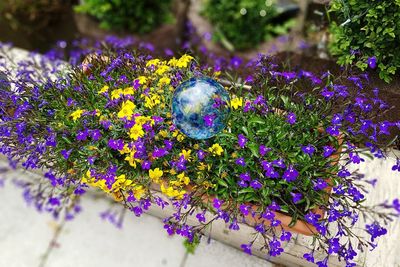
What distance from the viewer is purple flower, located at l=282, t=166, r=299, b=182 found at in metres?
2.28

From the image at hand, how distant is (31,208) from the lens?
11.6 feet

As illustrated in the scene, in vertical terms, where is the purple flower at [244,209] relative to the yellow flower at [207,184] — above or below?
below

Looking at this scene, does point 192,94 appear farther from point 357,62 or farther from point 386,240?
point 386,240

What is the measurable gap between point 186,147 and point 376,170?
141 cm

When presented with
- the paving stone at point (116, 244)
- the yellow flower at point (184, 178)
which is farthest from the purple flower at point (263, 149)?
the paving stone at point (116, 244)

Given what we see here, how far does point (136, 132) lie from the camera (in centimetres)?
241

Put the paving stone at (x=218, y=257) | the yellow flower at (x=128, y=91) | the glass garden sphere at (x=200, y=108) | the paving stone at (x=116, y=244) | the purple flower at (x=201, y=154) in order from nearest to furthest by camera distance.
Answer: the glass garden sphere at (x=200, y=108), the purple flower at (x=201, y=154), the yellow flower at (x=128, y=91), the paving stone at (x=218, y=257), the paving stone at (x=116, y=244)

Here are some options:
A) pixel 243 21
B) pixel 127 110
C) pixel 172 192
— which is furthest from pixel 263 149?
pixel 243 21

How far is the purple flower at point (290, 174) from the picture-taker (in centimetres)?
228

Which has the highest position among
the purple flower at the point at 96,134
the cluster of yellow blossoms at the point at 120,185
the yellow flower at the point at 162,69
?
the yellow flower at the point at 162,69

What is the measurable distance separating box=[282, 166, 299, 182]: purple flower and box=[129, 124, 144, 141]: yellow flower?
2.73 ft

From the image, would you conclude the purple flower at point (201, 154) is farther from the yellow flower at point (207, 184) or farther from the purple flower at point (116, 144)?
the purple flower at point (116, 144)

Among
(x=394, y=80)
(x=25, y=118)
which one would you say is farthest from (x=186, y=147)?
(x=394, y=80)

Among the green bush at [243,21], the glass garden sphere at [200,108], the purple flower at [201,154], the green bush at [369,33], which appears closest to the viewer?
the glass garden sphere at [200,108]
